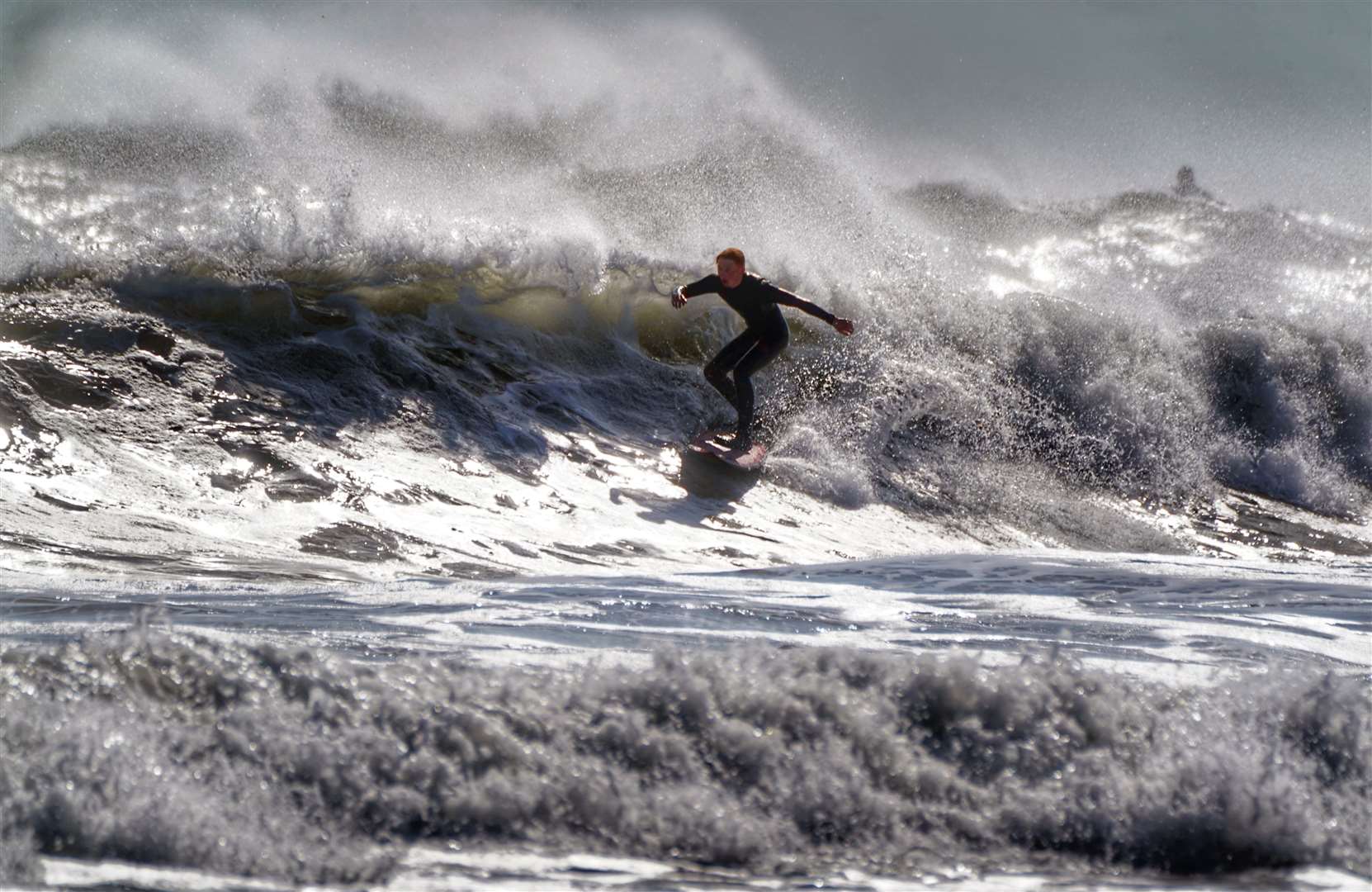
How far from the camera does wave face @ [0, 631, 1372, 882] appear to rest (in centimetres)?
253

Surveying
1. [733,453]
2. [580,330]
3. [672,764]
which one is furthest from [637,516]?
[672,764]

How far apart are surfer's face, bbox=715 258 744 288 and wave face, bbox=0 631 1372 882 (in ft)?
18.1

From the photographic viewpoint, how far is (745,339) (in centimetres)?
877

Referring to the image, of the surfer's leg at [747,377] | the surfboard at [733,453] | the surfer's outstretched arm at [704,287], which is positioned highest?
the surfer's outstretched arm at [704,287]

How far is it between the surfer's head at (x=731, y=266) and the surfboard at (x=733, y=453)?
3.69 ft

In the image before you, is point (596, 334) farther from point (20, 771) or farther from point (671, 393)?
point (20, 771)

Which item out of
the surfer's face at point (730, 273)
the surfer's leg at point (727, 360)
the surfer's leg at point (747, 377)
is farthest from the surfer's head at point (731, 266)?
the surfer's leg at point (747, 377)

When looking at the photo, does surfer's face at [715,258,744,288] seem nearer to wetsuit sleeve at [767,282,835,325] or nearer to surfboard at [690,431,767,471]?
wetsuit sleeve at [767,282,835,325]

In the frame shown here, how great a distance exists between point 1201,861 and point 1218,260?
14.6 metres

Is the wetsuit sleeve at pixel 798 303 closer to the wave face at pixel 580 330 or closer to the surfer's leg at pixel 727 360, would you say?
the surfer's leg at pixel 727 360

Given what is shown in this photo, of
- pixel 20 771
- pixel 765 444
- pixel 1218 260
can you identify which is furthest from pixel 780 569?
pixel 1218 260

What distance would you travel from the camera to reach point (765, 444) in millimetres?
9102

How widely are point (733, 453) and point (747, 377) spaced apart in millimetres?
519

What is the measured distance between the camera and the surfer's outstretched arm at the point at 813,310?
8.23 metres
